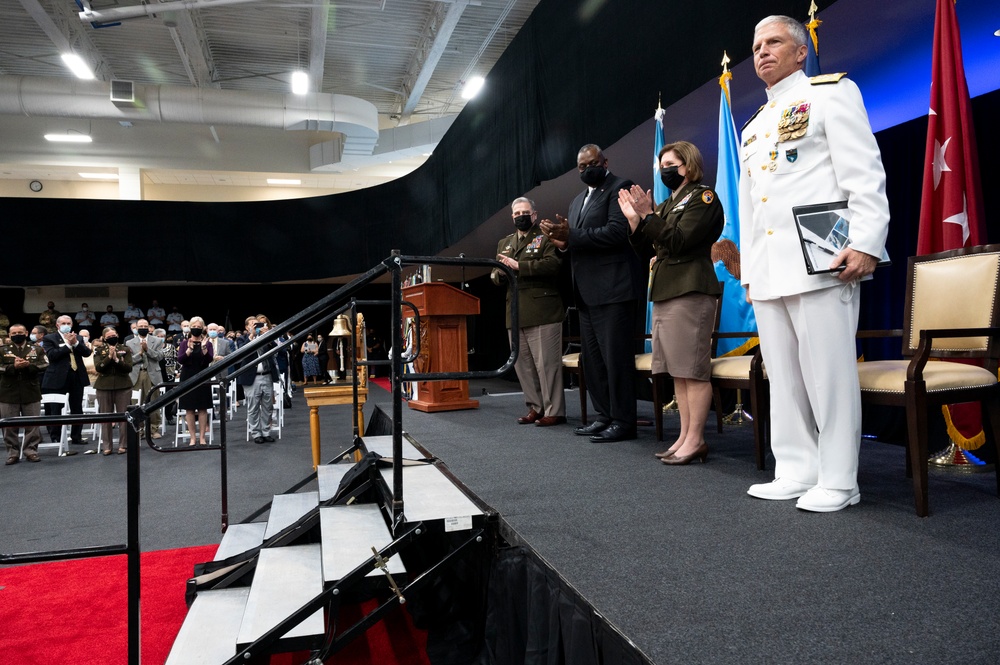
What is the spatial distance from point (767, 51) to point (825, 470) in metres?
1.31

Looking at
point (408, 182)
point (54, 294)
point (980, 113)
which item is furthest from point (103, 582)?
point (54, 294)

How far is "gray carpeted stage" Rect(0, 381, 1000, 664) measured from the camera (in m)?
1.10

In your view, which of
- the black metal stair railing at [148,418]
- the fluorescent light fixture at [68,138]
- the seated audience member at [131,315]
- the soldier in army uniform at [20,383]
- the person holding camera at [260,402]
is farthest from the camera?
the seated audience member at [131,315]

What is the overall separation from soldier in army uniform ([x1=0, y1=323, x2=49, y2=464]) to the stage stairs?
4.79 meters

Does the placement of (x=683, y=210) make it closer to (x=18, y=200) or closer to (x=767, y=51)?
(x=767, y=51)

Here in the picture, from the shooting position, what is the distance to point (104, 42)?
408 inches

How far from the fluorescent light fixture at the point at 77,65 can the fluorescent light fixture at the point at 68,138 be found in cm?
407

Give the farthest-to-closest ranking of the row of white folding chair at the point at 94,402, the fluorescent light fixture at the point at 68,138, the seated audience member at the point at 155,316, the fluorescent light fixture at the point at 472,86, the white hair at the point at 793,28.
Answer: the seated audience member at the point at 155,316
the fluorescent light fixture at the point at 68,138
the fluorescent light fixture at the point at 472,86
the row of white folding chair at the point at 94,402
the white hair at the point at 793,28

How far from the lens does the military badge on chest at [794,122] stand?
188 centimetres

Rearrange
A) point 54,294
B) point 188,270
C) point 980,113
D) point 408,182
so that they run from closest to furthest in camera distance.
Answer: point 980,113 < point 408,182 < point 188,270 < point 54,294

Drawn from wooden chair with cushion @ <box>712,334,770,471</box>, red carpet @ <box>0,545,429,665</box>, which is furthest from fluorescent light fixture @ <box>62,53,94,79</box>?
wooden chair with cushion @ <box>712,334,770,471</box>

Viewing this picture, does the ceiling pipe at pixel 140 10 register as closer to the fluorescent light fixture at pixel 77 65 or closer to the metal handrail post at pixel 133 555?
the fluorescent light fixture at pixel 77 65

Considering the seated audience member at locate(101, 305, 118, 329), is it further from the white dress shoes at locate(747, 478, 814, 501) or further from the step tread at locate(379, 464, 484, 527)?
the white dress shoes at locate(747, 478, 814, 501)

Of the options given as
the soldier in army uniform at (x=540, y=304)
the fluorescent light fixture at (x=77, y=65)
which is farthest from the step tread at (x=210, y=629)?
the fluorescent light fixture at (x=77, y=65)
